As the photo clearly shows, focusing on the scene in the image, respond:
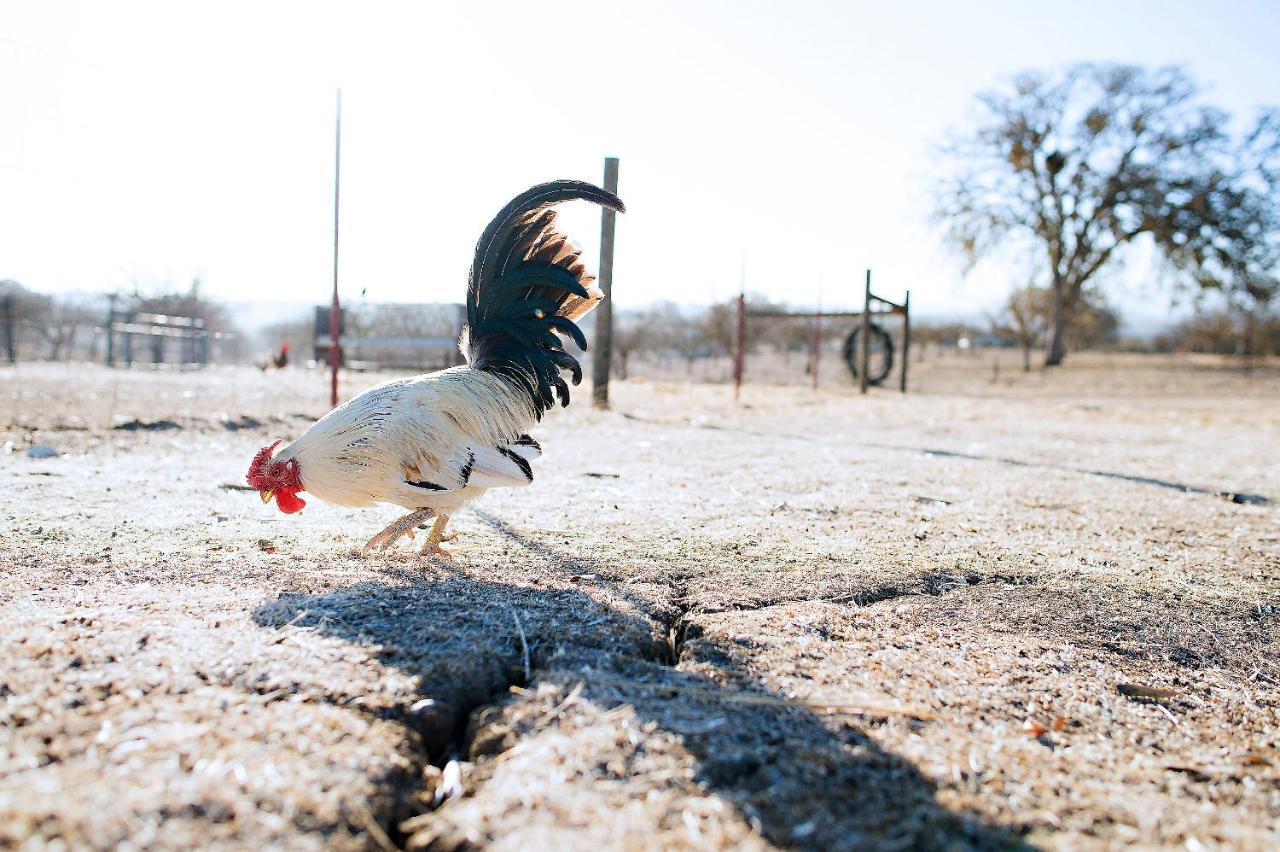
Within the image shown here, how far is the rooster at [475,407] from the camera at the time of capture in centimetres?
355

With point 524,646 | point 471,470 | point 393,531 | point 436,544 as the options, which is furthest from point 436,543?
point 524,646

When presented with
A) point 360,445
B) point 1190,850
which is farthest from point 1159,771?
point 360,445

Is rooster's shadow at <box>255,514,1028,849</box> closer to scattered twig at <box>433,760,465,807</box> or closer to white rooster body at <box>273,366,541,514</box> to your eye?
scattered twig at <box>433,760,465,807</box>

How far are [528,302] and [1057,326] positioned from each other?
32.9 m

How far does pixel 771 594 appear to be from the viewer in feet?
10.7

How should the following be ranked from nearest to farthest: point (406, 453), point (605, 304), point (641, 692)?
point (641, 692)
point (406, 453)
point (605, 304)

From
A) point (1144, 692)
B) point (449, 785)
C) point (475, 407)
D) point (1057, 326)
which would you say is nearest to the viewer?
point (449, 785)

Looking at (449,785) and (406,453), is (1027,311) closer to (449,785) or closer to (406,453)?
(406,453)

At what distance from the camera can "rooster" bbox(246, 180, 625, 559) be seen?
3553 mm

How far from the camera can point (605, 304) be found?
419 inches

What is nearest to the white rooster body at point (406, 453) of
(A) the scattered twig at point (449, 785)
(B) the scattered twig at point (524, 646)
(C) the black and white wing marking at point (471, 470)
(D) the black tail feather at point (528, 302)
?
(C) the black and white wing marking at point (471, 470)

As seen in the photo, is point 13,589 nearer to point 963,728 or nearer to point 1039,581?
point 963,728

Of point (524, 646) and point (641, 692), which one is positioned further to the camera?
point (524, 646)

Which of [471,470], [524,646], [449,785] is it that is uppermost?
[471,470]
